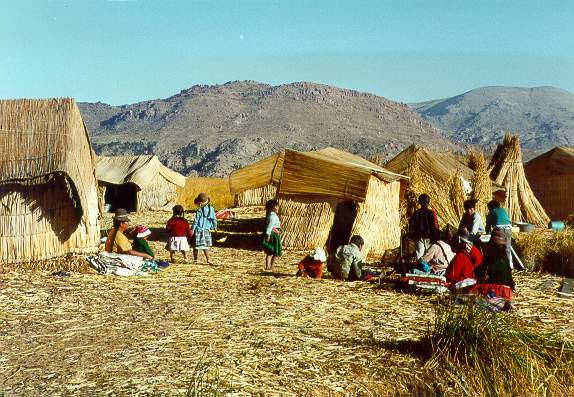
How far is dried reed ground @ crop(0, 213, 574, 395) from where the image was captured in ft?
18.5

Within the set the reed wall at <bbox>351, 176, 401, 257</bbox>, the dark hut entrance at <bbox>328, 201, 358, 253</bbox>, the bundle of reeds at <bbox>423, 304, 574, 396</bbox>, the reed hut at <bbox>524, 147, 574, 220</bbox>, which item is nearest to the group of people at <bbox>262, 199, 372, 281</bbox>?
the reed wall at <bbox>351, 176, 401, 257</bbox>

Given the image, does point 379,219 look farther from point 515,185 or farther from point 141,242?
point 515,185

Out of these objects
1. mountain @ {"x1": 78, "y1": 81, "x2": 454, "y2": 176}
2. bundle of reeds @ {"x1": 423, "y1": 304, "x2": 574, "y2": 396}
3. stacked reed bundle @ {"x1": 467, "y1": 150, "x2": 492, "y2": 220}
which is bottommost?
bundle of reeds @ {"x1": 423, "y1": 304, "x2": 574, "y2": 396}

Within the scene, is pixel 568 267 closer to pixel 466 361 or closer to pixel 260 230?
pixel 466 361

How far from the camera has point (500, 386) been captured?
19.2 ft

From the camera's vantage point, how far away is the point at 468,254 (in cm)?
902

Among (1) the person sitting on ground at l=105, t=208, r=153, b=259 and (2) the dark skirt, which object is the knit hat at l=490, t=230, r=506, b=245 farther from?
(1) the person sitting on ground at l=105, t=208, r=153, b=259

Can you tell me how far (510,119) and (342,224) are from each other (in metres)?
158

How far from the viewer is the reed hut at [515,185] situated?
21.1 m

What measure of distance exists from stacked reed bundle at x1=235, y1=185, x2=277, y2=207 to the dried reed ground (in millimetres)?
19415

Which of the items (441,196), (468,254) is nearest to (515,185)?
(441,196)

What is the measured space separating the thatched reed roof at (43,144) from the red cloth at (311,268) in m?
3.43

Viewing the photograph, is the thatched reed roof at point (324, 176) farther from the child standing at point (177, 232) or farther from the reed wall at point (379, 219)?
the child standing at point (177, 232)

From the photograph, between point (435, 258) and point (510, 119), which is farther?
point (510, 119)
